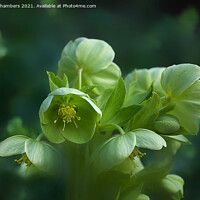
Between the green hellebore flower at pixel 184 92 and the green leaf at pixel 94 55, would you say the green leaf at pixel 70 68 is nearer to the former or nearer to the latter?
the green leaf at pixel 94 55

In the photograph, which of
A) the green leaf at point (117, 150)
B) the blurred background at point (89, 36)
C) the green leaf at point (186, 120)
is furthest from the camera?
the blurred background at point (89, 36)

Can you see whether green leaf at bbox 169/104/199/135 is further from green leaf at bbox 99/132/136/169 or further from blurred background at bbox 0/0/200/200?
blurred background at bbox 0/0/200/200

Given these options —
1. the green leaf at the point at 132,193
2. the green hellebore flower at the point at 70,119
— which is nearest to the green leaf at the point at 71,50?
the green hellebore flower at the point at 70,119

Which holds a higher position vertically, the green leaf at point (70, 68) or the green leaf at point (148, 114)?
the green leaf at point (70, 68)

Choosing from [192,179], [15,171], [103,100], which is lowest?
[192,179]

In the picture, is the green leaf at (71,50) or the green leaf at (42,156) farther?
the green leaf at (71,50)

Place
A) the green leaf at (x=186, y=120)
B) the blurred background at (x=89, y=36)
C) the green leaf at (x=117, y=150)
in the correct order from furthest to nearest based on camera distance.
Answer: the blurred background at (x=89, y=36) → the green leaf at (x=186, y=120) → the green leaf at (x=117, y=150)

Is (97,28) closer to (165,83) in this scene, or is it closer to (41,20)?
(41,20)

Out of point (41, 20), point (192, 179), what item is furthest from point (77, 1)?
point (192, 179)
